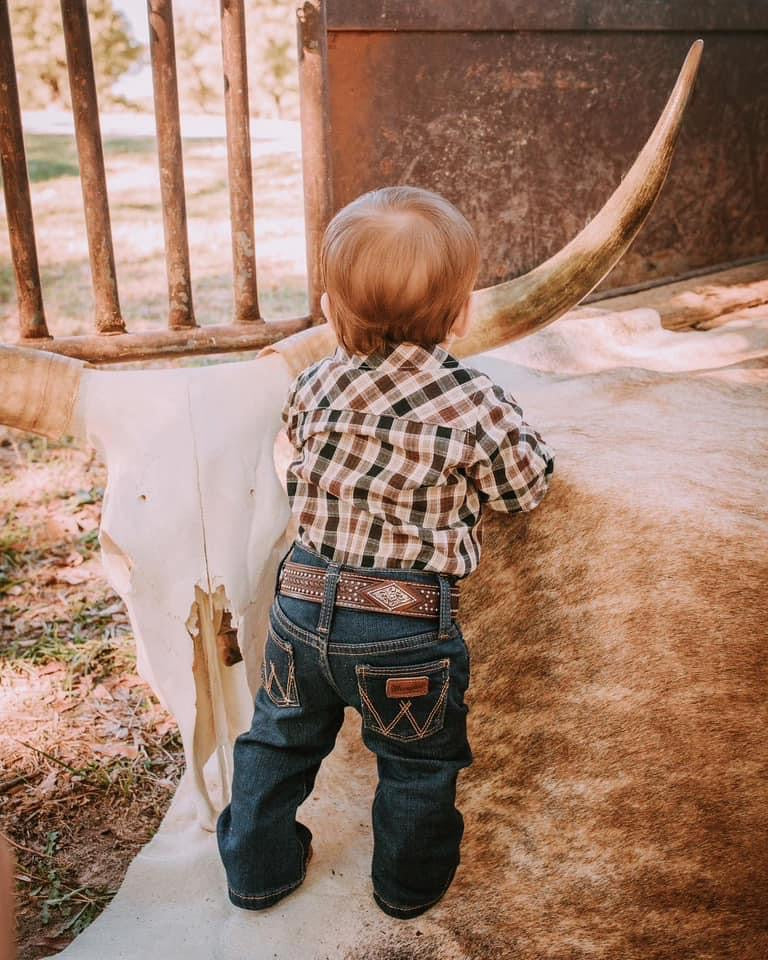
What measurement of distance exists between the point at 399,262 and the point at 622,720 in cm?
93

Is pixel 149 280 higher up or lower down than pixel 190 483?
lower down

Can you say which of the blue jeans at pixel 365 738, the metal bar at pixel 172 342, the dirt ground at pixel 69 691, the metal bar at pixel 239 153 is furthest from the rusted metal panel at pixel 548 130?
the blue jeans at pixel 365 738

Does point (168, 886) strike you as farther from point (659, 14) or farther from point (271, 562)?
point (659, 14)

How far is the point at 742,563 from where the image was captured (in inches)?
66.2

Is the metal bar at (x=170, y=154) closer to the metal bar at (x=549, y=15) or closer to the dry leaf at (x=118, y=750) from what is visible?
the metal bar at (x=549, y=15)

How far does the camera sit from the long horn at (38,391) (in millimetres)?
1812

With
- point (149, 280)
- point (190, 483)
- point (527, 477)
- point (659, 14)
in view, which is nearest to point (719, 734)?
point (527, 477)

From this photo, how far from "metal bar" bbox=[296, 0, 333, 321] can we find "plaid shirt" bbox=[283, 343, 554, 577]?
1.55 metres

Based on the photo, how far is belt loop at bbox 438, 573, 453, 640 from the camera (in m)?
1.69

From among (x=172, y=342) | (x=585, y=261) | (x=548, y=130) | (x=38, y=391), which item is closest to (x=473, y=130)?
(x=548, y=130)

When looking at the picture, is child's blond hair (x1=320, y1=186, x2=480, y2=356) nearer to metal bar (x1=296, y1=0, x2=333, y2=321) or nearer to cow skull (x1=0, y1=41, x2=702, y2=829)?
cow skull (x1=0, y1=41, x2=702, y2=829)

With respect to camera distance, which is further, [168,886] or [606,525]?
[168,886]

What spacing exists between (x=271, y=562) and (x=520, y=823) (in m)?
0.71

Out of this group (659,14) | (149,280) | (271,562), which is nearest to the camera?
(271,562)
